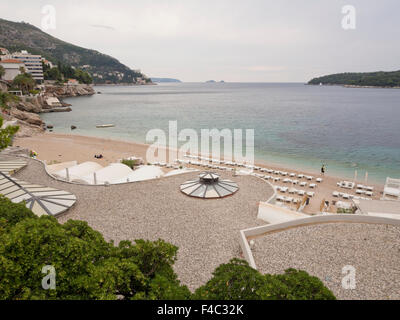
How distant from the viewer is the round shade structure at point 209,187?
15609mm

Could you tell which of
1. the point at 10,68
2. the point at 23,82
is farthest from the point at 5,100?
the point at 10,68

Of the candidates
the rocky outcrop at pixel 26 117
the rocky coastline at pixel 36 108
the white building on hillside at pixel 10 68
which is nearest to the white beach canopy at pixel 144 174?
the rocky coastline at pixel 36 108

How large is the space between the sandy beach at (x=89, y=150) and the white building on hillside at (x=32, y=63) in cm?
7168

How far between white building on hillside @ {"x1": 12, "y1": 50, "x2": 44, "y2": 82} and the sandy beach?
235ft

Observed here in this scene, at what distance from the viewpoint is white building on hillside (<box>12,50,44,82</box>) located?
4006 inches

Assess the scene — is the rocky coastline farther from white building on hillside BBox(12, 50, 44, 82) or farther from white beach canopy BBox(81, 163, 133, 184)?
white beach canopy BBox(81, 163, 133, 184)

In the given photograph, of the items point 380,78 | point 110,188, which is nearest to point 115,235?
point 110,188

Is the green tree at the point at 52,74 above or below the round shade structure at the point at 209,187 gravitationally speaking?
above

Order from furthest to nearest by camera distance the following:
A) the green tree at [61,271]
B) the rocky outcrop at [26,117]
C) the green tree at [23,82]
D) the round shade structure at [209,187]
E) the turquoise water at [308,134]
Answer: the green tree at [23,82], the rocky outcrop at [26,117], the turquoise water at [308,134], the round shade structure at [209,187], the green tree at [61,271]

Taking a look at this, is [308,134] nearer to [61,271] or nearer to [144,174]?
[144,174]

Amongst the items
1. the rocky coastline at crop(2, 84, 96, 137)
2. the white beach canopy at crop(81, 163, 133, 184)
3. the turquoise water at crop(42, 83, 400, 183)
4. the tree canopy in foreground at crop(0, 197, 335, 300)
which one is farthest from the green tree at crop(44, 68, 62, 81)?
the tree canopy in foreground at crop(0, 197, 335, 300)

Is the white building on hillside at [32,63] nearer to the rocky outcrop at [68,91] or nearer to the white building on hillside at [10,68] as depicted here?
the rocky outcrop at [68,91]
